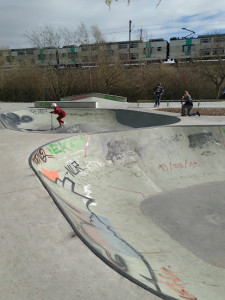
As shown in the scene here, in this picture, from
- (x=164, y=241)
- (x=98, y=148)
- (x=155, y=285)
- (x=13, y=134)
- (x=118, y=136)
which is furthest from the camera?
(x=13, y=134)

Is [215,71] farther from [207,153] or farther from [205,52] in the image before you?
[207,153]

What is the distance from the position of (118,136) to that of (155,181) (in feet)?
7.64

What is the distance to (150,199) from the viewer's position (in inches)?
A: 249

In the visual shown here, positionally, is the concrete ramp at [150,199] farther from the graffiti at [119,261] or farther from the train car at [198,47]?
the train car at [198,47]

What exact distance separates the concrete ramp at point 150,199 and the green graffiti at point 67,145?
0.03 metres

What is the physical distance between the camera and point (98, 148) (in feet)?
25.4

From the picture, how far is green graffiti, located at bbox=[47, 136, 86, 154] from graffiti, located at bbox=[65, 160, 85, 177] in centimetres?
59

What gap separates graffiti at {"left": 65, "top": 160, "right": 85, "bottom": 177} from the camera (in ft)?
20.4

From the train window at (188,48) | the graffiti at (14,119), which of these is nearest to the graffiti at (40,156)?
the graffiti at (14,119)

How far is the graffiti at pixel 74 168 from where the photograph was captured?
6.20 metres

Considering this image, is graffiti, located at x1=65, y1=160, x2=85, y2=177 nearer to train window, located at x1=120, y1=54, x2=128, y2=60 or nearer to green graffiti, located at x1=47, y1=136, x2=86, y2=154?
green graffiti, located at x1=47, y1=136, x2=86, y2=154

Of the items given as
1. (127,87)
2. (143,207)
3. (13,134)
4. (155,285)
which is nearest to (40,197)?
(155,285)

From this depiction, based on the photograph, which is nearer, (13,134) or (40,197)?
(40,197)

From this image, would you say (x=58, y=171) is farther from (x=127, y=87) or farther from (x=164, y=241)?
(x=127, y=87)
